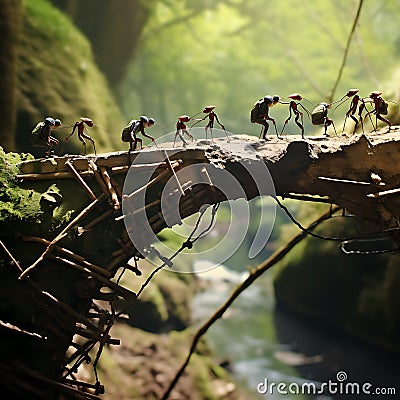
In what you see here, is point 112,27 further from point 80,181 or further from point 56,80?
point 80,181

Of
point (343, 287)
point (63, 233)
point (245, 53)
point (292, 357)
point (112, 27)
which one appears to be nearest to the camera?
point (63, 233)

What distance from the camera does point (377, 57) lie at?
32.1 feet

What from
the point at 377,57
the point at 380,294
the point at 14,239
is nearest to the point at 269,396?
the point at 380,294

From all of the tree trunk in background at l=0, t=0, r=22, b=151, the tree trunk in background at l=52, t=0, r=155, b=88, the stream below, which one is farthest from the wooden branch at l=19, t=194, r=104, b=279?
the tree trunk in background at l=52, t=0, r=155, b=88

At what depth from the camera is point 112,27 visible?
8.35 meters

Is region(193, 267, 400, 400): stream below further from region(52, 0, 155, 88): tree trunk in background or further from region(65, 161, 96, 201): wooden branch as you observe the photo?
region(52, 0, 155, 88): tree trunk in background

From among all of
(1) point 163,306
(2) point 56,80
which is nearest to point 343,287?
(1) point 163,306

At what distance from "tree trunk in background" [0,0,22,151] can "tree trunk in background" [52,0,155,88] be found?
3134mm

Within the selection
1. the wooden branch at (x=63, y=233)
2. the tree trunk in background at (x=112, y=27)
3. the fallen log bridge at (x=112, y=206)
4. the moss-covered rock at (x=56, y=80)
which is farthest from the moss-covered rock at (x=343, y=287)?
the tree trunk in background at (x=112, y=27)

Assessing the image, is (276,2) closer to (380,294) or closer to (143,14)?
(143,14)

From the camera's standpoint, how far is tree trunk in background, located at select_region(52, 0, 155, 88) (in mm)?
8016

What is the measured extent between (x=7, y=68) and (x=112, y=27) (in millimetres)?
4101

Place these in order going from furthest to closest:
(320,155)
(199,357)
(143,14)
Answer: (143,14) < (199,357) < (320,155)

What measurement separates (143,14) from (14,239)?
26.6 feet
